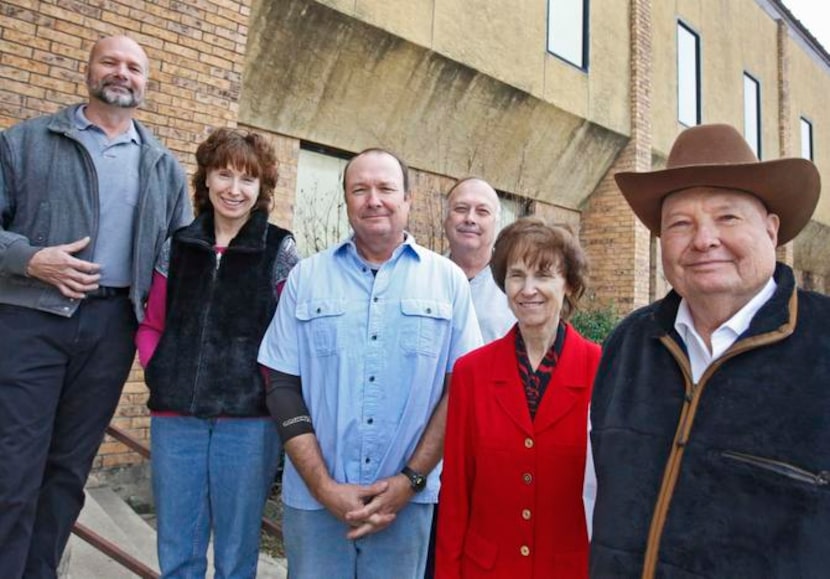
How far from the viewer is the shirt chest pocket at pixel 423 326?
2211 millimetres

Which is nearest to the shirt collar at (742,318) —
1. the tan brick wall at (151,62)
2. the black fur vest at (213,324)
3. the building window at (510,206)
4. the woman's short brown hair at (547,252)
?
the woman's short brown hair at (547,252)

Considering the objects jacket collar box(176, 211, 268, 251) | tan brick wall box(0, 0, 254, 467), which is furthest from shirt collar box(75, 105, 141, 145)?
tan brick wall box(0, 0, 254, 467)

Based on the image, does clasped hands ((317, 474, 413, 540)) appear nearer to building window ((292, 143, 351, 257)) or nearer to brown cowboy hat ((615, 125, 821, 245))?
brown cowboy hat ((615, 125, 821, 245))

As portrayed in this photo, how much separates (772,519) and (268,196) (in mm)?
2125

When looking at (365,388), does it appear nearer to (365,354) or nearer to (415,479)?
(365,354)

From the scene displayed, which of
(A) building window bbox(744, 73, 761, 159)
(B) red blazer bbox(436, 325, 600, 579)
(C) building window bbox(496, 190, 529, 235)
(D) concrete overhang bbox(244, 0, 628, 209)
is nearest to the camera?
(B) red blazer bbox(436, 325, 600, 579)

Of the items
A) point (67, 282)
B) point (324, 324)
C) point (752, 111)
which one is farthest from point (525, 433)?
point (752, 111)

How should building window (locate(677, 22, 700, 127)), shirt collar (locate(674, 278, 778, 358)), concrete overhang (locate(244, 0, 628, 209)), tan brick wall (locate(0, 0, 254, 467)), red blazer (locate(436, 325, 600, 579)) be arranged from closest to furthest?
shirt collar (locate(674, 278, 778, 358)), red blazer (locate(436, 325, 600, 579)), tan brick wall (locate(0, 0, 254, 467)), concrete overhang (locate(244, 0, 628, 209)), building window (locate(677, 22, 700, 127))

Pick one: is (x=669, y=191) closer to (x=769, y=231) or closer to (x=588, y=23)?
(x=769, y=231)

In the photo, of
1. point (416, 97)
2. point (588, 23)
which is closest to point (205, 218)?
point (416, 97)

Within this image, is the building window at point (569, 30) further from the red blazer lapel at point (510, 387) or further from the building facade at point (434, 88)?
the red blazer lapel at point (510, 387)

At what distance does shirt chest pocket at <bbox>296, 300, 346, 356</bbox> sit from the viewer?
87.0 inches

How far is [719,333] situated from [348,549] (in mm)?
1414

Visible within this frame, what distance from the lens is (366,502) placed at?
2.10 m
